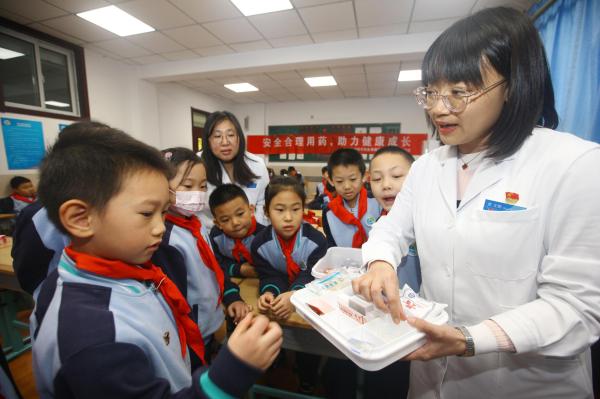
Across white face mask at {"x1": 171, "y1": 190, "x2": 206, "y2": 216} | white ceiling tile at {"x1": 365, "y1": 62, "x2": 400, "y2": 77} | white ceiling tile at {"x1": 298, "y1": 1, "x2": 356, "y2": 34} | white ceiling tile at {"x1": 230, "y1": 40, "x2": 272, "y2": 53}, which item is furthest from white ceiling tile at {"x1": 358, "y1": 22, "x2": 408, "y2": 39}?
white face mask at {"x1": 171, "y1": 190, "x2": 206, "y2": 216}

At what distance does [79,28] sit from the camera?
3.89 meters

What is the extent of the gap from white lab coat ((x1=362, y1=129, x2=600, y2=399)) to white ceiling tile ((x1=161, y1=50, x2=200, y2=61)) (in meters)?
5.20

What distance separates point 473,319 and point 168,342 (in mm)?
933

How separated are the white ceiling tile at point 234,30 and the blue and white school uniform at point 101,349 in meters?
4.06

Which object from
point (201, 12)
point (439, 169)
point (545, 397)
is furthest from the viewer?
point (201, 12)

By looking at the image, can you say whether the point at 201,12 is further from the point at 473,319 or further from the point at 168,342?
the point at 473,319

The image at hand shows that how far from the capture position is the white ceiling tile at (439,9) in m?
3.29

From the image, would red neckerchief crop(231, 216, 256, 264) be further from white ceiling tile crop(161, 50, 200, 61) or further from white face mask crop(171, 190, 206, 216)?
white ceiling tile crop(161, 50, 200, 61)

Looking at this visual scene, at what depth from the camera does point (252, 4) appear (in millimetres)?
3346

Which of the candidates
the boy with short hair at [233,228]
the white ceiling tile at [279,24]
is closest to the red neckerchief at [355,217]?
the boy with short hair at [233,228]

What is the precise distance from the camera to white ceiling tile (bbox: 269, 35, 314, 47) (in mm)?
4219


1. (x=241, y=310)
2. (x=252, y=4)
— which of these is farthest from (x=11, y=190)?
(x=241, y=310)

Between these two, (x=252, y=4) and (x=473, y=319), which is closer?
(x=473, y=319)

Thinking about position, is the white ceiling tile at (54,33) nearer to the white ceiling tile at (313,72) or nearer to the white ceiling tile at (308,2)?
the white ceiling tile at (308,2)
